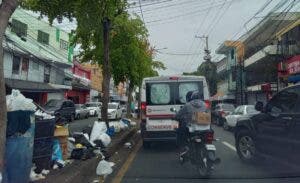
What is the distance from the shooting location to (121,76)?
27.3 metres

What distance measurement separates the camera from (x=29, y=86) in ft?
123

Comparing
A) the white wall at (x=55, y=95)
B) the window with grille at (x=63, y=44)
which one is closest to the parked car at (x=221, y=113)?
the white wall at (x=55, y=95)

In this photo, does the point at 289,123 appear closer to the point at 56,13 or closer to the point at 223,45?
the point at 56,13

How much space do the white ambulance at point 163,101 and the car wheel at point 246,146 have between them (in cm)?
274

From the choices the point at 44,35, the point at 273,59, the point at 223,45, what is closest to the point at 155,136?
the point at 273,59

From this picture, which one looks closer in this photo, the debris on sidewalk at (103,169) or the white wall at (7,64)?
the debris on sidewalk at (103,169)

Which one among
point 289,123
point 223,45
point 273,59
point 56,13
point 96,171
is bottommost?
point 96,171

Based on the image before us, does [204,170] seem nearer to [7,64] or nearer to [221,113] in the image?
[221,113]

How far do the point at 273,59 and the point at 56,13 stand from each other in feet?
112

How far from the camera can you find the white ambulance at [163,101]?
1451 centimetres

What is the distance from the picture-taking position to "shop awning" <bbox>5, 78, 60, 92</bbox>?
35062mm

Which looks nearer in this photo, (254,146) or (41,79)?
(254,146)

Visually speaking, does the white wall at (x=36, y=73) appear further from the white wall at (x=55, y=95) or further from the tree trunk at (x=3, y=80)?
the tree trunk at (x=3, y=80)

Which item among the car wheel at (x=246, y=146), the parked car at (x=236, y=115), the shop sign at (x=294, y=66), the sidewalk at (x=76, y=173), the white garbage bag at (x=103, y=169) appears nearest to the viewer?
the sidewalk at (x=76, y=173)
